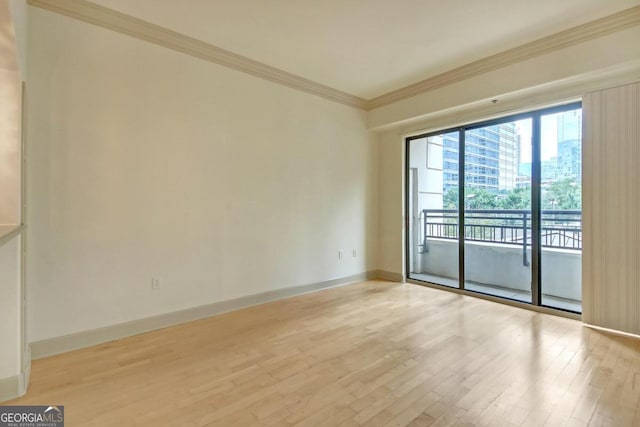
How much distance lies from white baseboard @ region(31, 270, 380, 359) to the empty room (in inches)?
0.8

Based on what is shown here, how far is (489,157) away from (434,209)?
115 cm

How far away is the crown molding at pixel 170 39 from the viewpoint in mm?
2611

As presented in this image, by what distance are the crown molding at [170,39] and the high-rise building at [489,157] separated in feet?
7.34

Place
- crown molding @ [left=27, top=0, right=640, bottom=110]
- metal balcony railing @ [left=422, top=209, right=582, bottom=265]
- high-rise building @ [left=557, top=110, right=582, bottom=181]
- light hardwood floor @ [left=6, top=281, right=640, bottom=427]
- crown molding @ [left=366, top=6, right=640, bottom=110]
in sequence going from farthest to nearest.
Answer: metal balcony railing @ [left=422, top=209, right=582, bottom=265] → high-rise building @ [left=557, top=110, right=582, bottom=181] → crown molding @ [left=366, top=6, right=640, bottom=110] → crown molding @ [left=27, top=0, right=640, bottom=110] → light hardwood floor @ [left=6, top=281, right=640, bottom=427]

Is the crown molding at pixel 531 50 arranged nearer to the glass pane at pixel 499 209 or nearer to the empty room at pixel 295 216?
the empty room at pixel 295 216

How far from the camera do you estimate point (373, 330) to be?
307 cm

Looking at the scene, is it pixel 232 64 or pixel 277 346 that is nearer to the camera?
pixel 277 346

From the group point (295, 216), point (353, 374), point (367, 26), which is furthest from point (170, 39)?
point (353, 374)

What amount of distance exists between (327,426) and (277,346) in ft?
3.58

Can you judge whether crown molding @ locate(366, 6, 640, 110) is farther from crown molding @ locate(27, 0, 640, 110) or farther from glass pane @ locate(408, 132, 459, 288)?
glass pane @ locate(408, 132, 459, 288)

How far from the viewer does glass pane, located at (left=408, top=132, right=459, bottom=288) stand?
15.2ft

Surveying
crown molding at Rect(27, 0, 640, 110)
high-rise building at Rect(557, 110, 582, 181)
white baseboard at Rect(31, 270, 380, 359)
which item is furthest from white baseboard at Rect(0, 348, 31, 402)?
high-rise building at Rect(557, 110, 582, 181)

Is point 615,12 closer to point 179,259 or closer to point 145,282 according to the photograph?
point 179,259

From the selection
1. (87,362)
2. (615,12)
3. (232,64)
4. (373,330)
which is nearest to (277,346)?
(373,330)
